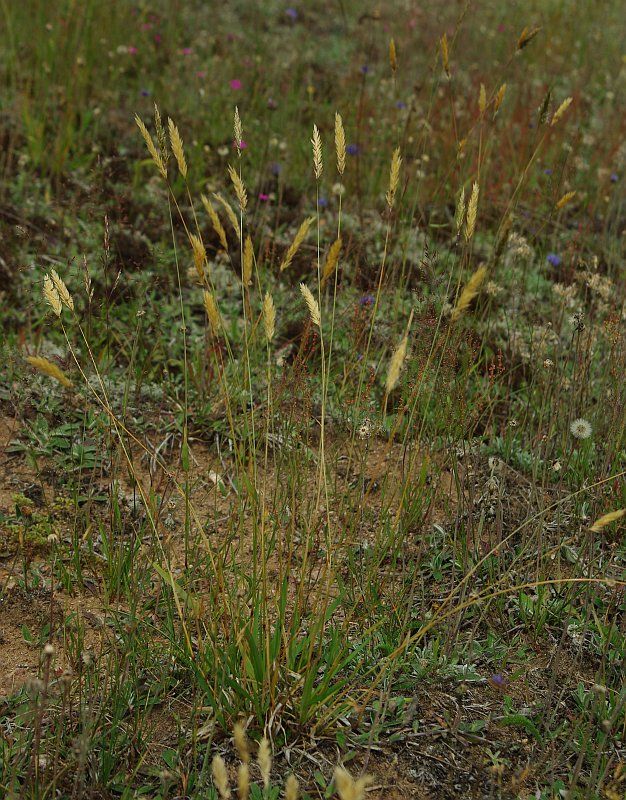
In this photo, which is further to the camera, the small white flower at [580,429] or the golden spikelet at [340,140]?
the small white flower at [580,429]

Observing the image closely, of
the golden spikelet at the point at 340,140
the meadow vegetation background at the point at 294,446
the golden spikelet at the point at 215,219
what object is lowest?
the meadow vegetation background at the point at 294,446

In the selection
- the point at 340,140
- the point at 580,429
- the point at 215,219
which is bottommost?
the point at 580,429

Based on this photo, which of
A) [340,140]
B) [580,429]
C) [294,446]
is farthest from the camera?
[580,429]

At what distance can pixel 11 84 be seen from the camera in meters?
5.00

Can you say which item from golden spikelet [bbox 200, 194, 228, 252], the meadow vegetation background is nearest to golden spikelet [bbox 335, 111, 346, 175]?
the meadow vegetation background

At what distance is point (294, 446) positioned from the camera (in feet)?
7.76

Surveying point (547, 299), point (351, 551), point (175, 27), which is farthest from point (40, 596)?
point (175, 27)

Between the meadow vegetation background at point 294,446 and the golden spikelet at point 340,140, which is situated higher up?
the golden spikelet at point 340,140

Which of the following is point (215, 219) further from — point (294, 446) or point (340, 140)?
point (294, 446)

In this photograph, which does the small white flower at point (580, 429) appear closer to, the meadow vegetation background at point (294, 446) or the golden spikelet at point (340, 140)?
the meadow vegetation background at point (294, 446)

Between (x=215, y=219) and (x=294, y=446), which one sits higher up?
(x=215, y=219)

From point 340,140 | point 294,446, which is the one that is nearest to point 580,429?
point 294,446

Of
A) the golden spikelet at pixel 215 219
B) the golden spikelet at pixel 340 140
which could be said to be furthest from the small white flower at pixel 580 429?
the golden spikelet at pixel 215 219

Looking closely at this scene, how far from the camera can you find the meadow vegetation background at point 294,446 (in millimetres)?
1862
